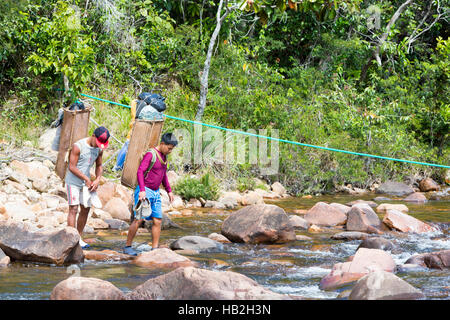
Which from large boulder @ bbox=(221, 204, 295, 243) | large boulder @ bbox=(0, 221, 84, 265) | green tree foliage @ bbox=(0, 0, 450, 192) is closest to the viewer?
large boulder @ bbox=(0, 221, 84, 265)

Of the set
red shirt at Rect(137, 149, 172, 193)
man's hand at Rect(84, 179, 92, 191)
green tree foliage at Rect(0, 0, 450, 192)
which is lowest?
man's hand at Rect(84, 179, 92, 191)

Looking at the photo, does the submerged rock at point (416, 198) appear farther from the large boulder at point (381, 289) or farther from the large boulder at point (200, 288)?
the large boulder at point (200, 288)

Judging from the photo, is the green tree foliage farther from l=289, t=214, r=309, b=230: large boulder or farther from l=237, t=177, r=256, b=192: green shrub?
l=289, t=214, r=309, b=230: large boulder

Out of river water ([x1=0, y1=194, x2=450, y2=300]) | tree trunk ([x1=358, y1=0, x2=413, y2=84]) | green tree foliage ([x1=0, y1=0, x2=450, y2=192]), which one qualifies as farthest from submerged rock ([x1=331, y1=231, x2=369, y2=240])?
tree trunk ([x1=358, y1=0, x2=413, y2=84])

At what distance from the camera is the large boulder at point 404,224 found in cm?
889

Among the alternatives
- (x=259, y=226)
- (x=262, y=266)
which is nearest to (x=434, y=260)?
(x=262, y=266)

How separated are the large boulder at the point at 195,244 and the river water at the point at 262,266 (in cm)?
18

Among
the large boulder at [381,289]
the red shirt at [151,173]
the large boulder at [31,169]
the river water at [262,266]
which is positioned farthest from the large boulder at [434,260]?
the large boulder at [31,169]

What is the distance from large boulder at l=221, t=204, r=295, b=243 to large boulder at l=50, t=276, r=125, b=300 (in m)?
3.52

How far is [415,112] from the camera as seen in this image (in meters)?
17.0

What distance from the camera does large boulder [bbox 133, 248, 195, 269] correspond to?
6016mm

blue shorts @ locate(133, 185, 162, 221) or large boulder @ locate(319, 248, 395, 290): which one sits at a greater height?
blue shorts @ locate(133, 185, 162, 221)

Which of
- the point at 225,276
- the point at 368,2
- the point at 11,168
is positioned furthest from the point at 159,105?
the point at 368,2
